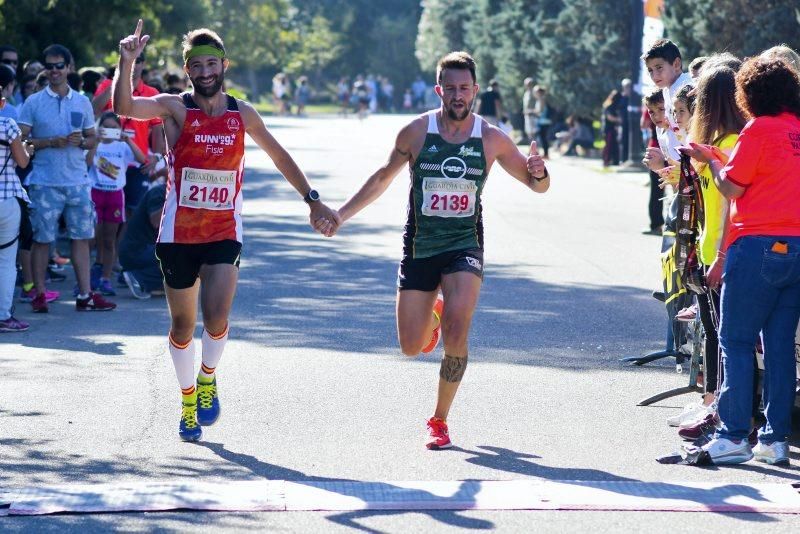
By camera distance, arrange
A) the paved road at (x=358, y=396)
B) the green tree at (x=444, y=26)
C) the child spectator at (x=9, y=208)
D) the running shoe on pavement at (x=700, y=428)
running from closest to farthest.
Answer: the paved road at (x=358, y=396)
the running shoe on pavement at (x=700, y=428)
the child spectator at (x=9, y=208)
the green tree at (x=444, y=26)

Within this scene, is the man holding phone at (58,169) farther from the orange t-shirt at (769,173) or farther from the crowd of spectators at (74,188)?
the orange t-shirt at (769,173)

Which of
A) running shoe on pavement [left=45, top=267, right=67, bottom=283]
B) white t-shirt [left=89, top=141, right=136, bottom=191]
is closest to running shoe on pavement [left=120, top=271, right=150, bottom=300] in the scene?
white t-shirt [left=89, top=141, right=136, bottom=191]

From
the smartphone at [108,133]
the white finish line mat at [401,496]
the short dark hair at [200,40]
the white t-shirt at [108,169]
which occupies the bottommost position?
the white finish line mat at [401,496]

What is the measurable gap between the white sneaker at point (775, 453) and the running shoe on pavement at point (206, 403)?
2718 mm

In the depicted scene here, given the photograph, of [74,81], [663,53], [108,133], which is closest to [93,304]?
[108,133]

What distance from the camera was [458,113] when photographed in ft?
23.5

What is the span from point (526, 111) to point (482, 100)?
1.54 metres

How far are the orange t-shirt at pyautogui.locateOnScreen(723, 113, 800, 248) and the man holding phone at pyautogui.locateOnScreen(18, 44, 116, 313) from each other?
6431 millimetres

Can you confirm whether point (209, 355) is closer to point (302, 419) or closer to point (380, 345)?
point (302, 419)

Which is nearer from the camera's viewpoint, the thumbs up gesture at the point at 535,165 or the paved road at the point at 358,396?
the paved road at the point at 358,396

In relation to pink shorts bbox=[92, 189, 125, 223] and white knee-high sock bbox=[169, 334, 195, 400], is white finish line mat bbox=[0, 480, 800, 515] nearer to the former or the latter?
white knee-high sock bbox=[169, 334, 195, 400]

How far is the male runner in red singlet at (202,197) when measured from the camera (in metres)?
7.26

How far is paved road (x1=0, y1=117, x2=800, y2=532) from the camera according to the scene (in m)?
6.50

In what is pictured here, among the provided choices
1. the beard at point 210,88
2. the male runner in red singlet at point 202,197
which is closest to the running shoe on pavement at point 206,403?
the male runner in red singlet at point 202,197
